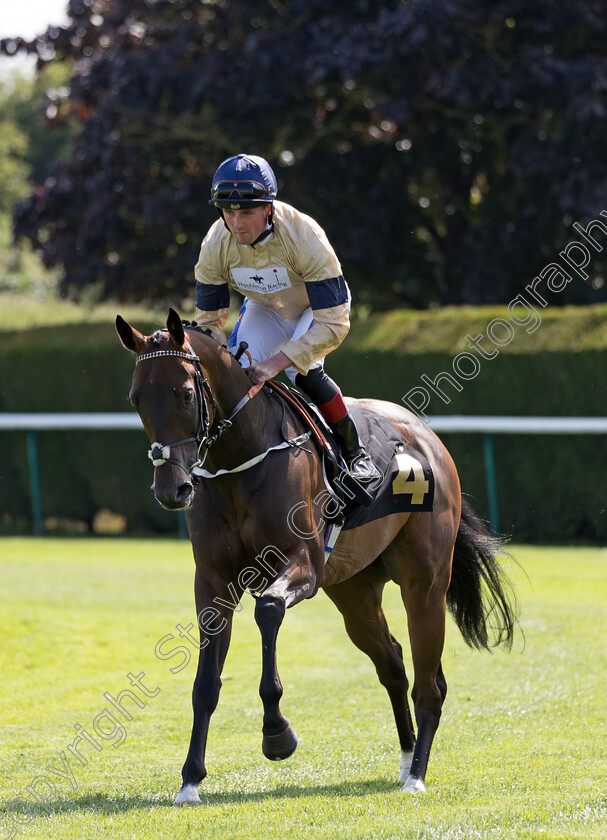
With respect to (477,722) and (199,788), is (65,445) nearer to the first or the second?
(477,722)

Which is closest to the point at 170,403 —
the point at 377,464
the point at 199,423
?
the point at 199,423

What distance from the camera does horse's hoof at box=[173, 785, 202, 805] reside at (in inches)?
167

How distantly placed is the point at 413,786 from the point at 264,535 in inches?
46.6

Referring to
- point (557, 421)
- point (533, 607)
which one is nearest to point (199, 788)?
point (533, 607)

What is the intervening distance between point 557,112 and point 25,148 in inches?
1306

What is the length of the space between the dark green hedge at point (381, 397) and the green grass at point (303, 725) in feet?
4.26

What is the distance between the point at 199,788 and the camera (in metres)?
4.58

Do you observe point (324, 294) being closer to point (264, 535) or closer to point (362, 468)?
point (362, 468)

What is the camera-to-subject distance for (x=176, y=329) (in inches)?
158

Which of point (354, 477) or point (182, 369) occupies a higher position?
point (182, 369)

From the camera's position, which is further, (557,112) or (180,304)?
(180,304)

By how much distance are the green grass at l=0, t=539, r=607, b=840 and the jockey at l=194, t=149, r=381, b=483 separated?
1.33 meters

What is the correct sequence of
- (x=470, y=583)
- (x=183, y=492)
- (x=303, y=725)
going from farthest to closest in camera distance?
(x=303, y=725) < (x=470, y=583) < (x=183, y=492)

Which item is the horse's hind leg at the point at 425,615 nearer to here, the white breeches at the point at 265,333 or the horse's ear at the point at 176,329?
the white breeches at the point at 265,333
